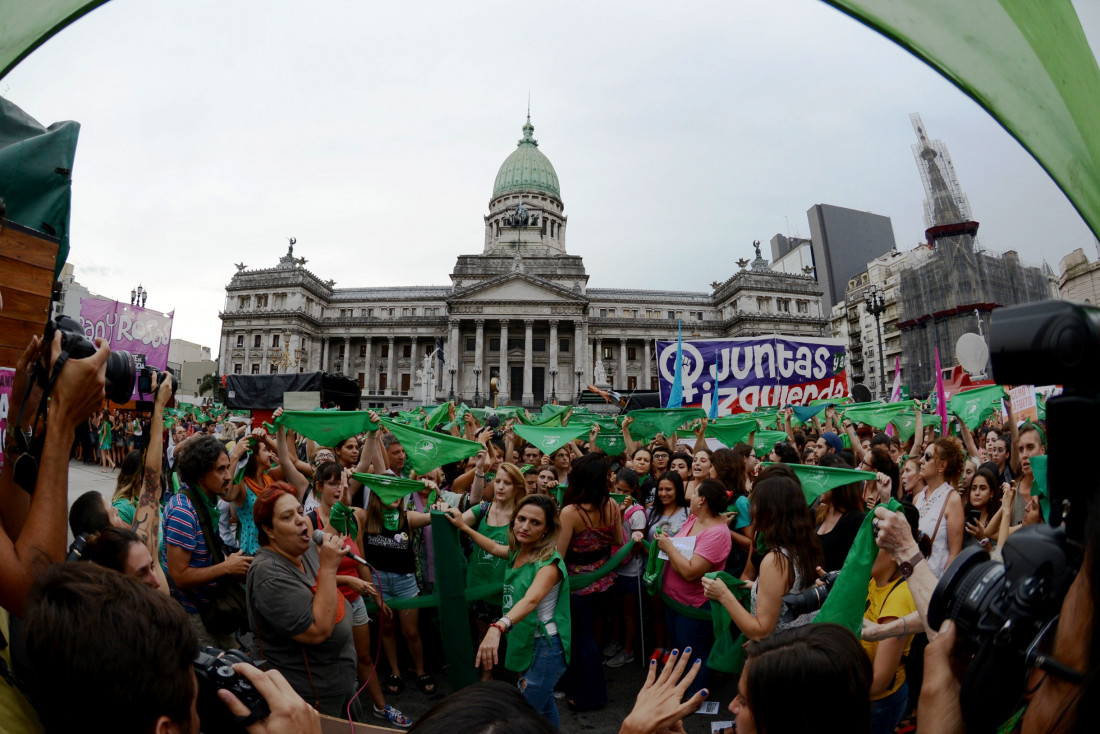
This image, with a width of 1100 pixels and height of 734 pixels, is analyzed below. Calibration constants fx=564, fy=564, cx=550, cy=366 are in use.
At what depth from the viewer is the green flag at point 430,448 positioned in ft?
18.4

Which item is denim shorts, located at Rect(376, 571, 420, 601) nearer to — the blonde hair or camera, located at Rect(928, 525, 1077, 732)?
the blonde hair

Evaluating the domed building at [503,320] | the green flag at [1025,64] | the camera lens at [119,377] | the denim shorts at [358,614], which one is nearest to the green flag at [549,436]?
the denim shorts at [358,614]

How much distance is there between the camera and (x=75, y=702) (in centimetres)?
119

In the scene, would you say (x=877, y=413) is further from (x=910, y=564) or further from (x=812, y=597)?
(x=910, y=564)

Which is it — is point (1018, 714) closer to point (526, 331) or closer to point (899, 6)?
point (899, 6)

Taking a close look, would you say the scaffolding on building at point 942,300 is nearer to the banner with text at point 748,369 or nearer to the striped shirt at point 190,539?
the banner with text at point 748,369

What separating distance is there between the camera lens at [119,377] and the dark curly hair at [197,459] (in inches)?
77.2

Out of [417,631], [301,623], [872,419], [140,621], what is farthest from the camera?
[872,419]

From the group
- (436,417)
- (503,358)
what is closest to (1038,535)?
(436,417)

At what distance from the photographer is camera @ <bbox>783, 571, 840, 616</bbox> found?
2.99 meters

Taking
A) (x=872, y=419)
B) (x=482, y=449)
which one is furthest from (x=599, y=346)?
(x=482, y=449)

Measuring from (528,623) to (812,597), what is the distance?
1.63 meters

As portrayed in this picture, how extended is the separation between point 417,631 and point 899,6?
522 centimetres

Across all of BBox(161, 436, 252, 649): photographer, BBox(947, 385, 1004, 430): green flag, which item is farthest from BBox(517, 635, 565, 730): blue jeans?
BBox(947, 385, 1004, 430): green flag
